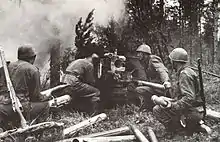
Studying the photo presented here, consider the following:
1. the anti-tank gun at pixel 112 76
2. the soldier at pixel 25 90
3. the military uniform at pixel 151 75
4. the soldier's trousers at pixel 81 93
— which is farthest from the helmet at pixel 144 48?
Result: the soldier at pixel 25 90

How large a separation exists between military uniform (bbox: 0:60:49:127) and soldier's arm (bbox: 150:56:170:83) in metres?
1.69

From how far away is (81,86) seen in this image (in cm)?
477

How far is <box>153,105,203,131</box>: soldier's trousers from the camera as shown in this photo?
161 inches

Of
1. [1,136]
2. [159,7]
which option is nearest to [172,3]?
[159,7]

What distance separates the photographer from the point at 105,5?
473 centimetres

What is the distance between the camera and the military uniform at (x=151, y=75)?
456 cm

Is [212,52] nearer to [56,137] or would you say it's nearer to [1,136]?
[56,137]

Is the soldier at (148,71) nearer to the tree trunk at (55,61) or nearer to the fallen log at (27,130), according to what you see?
the tree trunk at (55,61)

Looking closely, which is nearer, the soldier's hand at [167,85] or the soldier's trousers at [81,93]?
the soldier's hand at [167,85]

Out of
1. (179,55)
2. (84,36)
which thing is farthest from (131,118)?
(84,36)

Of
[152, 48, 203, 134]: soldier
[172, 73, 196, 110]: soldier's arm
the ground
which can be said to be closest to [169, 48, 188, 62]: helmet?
[152, 48, 203, 134]: soldier

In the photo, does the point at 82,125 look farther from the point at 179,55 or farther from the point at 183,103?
the point at 179,55

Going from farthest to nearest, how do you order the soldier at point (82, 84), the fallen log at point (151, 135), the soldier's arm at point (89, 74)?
the soldier's arm at point (89, 74) → the soldier at point (82, 84) → the fallen log at point (151, 135)

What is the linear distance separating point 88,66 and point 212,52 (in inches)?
74.0
